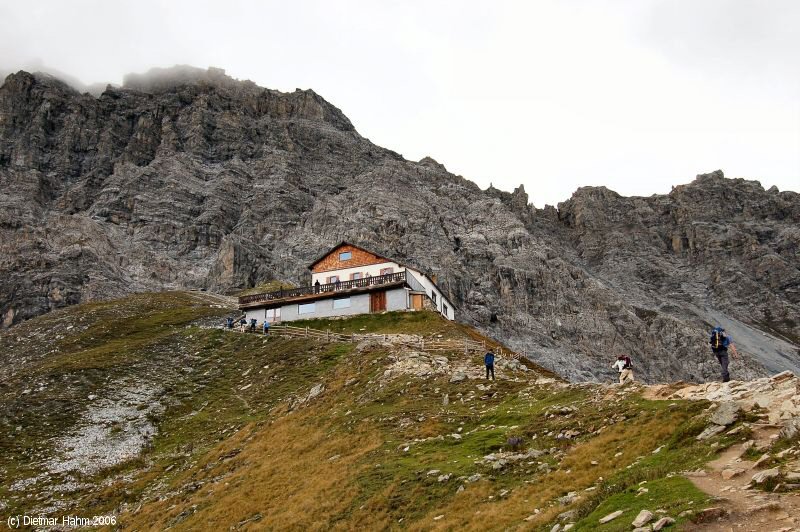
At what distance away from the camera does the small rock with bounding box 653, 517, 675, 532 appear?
48.7ft

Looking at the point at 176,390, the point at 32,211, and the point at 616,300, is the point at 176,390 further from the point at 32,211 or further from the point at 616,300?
the point at 32,211

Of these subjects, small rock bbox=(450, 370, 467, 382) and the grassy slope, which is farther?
small rock bbox=(450, 370, 467, 382)

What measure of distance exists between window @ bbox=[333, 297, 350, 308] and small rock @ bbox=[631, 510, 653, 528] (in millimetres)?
60758

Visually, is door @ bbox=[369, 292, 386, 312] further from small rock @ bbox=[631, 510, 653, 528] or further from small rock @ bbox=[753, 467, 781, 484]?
small rock @ bbox=[631, 510, 653, 528]

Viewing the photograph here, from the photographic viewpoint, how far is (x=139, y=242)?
607 ft

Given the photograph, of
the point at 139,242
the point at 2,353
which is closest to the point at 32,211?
the point at 139,242

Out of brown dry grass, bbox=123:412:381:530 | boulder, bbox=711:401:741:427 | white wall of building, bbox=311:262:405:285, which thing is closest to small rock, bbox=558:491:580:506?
boulder, bbox=711:401:741:427

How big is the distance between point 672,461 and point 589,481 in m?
2.38

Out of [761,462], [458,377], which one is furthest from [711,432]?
[458,377]

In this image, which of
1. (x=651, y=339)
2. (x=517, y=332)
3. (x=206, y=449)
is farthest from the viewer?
(x=651, y=339)

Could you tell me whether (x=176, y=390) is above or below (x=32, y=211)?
below

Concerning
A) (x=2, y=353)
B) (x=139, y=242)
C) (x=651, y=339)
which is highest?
(x=139, y=242)

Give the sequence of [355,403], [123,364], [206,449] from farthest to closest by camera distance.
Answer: [123,364] → [206,449] → [355,403]

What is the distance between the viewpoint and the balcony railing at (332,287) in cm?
7469
